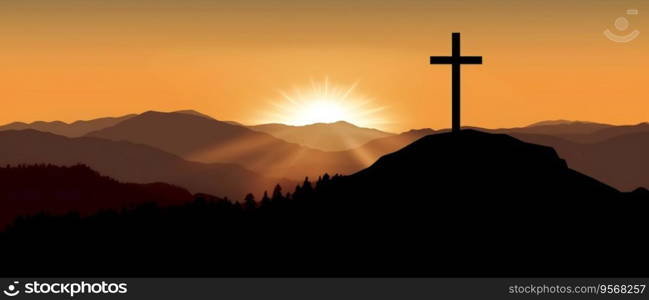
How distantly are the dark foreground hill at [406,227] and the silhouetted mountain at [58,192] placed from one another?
57396mm

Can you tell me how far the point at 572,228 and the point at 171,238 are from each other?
1412 centimetres

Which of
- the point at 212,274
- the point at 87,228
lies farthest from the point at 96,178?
the point at 212,274

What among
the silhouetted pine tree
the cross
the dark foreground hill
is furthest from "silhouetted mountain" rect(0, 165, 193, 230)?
the cross

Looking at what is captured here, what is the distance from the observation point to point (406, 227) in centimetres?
2847

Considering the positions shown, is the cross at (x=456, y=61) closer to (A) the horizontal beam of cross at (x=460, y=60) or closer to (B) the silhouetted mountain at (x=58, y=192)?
(A) the horizontal beam of cross at (x=460, y=60)

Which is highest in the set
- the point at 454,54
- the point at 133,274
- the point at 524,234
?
the point at 454,54

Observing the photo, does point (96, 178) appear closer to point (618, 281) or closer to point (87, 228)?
point (87, 228)

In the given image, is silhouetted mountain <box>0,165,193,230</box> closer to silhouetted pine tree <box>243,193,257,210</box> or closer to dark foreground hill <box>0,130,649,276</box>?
dark foreground hill <box>0,130,649,276</box>

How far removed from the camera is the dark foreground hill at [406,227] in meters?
26.4

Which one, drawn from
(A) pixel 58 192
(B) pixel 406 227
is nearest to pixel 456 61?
(B) pixel 406 227

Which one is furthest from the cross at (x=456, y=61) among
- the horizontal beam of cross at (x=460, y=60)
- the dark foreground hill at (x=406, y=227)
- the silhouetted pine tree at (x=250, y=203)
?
the silhouetted pine tree at (x=250, y=203)

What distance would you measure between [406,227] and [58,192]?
71828 millimetres

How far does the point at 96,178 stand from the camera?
101 meters

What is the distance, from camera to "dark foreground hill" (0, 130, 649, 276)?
86.6 ft
